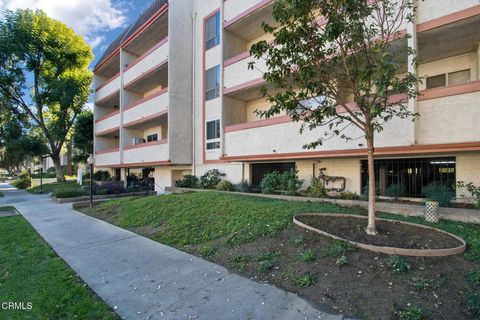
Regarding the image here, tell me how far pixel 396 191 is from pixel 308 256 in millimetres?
6000

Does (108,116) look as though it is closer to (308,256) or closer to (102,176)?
(102,176)

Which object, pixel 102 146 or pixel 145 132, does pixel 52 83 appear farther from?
pixel 145 132

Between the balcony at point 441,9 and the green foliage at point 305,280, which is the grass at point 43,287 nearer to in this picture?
the green foliage at point 305,280

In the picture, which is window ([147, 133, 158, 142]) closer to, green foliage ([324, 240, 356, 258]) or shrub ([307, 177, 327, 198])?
shrub ([307, 177, 327, 198])

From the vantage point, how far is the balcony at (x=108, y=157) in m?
20.5

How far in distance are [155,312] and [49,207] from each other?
1256 centimetres

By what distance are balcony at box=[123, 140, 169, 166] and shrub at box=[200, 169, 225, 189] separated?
2.50 m

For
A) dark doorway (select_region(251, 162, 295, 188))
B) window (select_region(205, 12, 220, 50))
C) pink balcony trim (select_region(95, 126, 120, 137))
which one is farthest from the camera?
pink balcony trim (select_region(95, 126, 120, 137))

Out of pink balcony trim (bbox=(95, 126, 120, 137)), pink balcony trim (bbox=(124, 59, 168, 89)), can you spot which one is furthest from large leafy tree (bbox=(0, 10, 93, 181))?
pink balcony trim (bbox=(124, 59, 168, 89))

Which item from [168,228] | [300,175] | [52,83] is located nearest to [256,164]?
[300,175]

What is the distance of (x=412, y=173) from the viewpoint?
9.27 meters

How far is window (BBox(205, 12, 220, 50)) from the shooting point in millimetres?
14922

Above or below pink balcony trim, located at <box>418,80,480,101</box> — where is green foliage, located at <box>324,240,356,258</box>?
below

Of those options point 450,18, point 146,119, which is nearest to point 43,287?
point 450,18
